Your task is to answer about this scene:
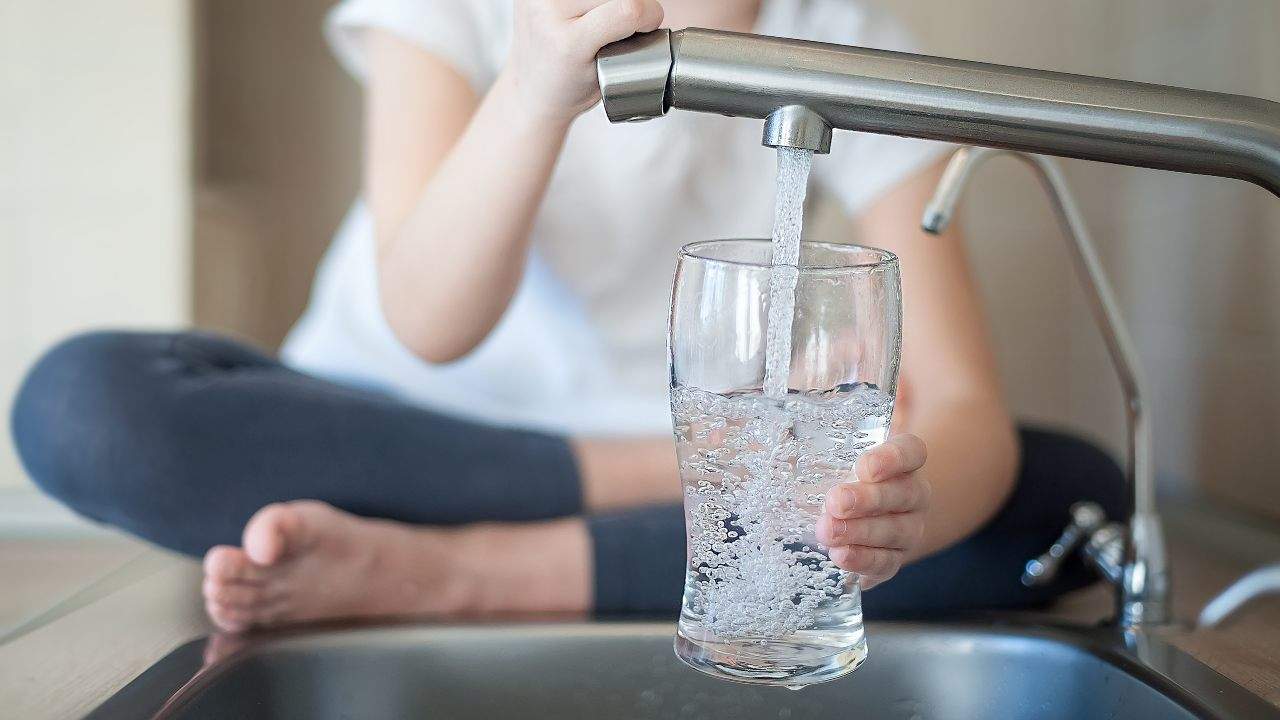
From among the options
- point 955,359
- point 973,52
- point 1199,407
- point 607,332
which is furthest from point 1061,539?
point 973,52

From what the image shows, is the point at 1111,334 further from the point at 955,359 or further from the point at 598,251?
the point at 598,251

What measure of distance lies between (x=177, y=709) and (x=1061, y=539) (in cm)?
67

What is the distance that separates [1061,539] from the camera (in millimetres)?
1009

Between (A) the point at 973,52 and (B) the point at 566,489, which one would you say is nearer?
(B) the point at 566,489

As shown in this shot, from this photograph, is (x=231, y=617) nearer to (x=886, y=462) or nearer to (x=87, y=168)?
(x=886, y=462)

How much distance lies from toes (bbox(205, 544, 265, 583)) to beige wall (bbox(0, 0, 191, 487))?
143 cm

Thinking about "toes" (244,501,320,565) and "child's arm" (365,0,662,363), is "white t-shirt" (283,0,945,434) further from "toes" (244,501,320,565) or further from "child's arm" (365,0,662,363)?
"toes" (244,501,320,565)

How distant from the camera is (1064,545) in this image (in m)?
1.01

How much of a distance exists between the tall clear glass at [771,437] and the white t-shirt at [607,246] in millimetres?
668

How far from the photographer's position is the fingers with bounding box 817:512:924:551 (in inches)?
22.6

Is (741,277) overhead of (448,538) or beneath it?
overhead

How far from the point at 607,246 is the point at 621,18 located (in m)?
0.78

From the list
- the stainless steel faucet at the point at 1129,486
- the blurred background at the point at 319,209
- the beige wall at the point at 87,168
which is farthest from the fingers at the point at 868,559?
the beige wall at the point at 87,168

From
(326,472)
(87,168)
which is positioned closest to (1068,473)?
(326,472)
